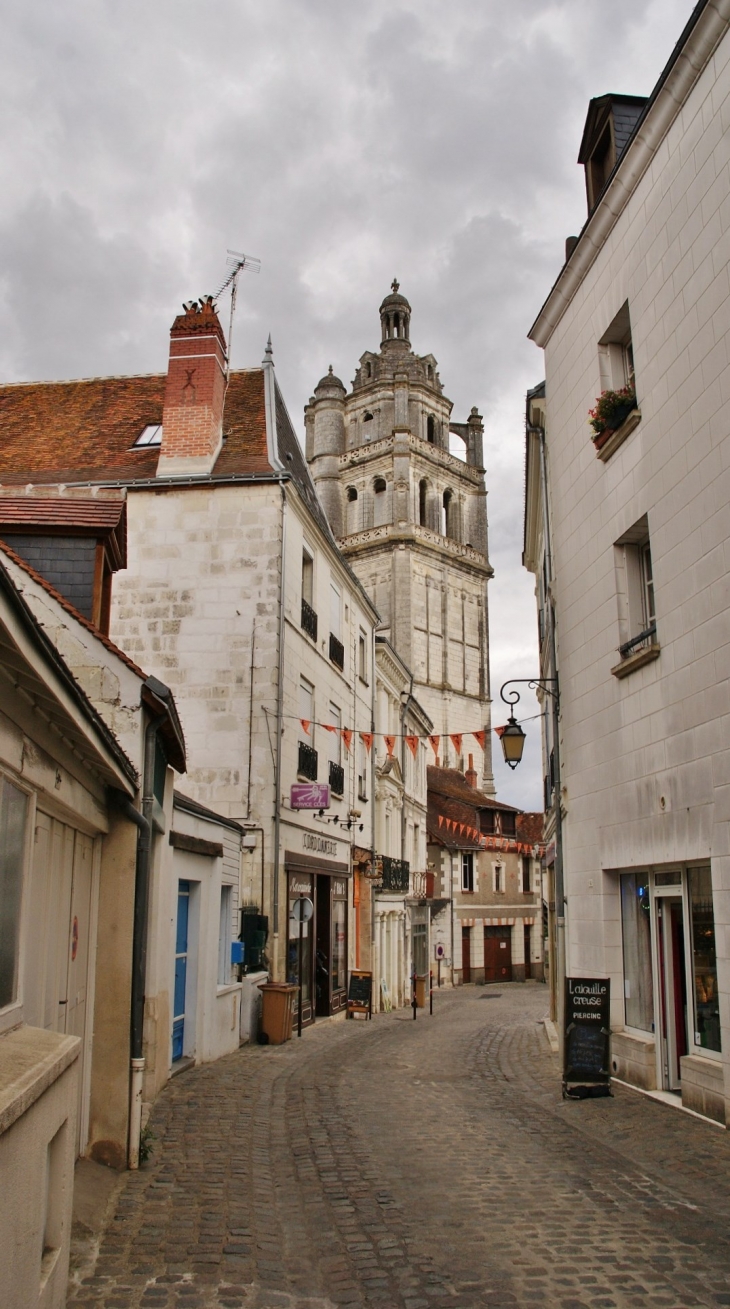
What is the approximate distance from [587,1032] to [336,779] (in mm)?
11678

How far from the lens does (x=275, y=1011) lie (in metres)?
15.2

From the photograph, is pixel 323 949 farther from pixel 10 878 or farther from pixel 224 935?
pixel 10 878

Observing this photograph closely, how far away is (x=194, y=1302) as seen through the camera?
464 cm

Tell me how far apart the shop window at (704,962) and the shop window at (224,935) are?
22.4ft

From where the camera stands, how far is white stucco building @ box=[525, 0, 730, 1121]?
347 inches

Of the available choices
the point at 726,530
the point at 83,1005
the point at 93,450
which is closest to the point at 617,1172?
the point at 83,1005

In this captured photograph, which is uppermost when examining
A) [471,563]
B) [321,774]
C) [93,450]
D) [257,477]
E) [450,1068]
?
[471,563]

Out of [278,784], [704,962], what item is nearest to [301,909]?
[278,784]

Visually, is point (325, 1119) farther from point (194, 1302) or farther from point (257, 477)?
point (257, 477)

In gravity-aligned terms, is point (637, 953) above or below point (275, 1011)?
above

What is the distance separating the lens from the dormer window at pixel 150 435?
1923 cm

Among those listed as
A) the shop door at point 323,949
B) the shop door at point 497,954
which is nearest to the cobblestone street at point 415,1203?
the shop door at point 323,949

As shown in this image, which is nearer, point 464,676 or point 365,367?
point 464,676

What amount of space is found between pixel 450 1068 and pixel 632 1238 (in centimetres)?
769
